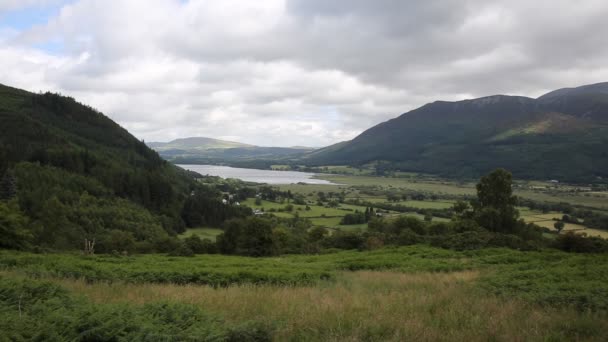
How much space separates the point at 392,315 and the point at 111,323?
5.24 m

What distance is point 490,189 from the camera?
1861 inches

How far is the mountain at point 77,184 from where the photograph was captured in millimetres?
60716

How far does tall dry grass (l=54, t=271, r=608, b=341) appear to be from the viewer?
6.44m

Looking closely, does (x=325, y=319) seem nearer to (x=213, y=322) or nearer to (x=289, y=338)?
(x=289, y=338)

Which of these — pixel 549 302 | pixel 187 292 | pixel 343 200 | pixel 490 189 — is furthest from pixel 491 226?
pixel 343 200

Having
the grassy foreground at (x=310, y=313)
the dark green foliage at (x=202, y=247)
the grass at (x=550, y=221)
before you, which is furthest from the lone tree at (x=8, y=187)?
the grass at (x=550, y=221)

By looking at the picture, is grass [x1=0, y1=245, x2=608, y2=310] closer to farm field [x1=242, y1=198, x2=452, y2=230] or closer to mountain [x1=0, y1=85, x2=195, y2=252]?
mountain [x1=0, y1=85, x2=195, y2=252]

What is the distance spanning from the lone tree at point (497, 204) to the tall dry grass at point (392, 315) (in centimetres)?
3908

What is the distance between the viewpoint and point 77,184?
92750 mm

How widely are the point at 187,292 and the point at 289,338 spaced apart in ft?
17.1

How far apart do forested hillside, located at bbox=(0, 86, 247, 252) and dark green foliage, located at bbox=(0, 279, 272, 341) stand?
3038 centimetres


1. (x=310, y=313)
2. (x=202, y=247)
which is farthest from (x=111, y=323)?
(x=202, y=247)

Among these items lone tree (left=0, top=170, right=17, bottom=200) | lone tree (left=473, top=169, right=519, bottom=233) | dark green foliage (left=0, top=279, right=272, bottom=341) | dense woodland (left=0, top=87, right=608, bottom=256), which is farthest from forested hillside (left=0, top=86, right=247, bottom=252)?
lone tree (left=473, top=169, right=519, bottom=233)

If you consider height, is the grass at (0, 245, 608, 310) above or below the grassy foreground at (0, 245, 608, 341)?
below
